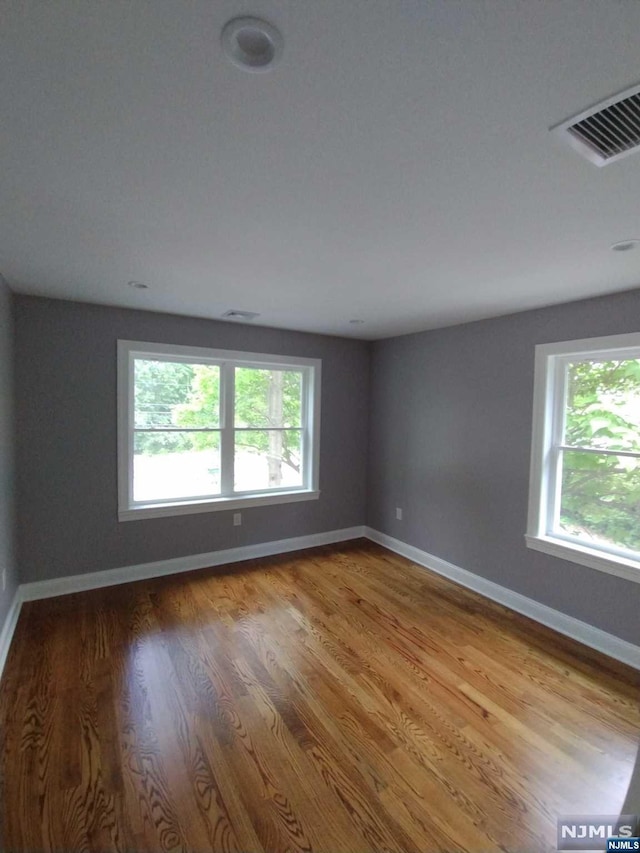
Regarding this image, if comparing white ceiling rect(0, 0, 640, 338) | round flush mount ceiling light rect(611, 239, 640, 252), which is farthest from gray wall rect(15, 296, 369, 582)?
round flush mount ceiling light rect(611, 239, 640, 252)

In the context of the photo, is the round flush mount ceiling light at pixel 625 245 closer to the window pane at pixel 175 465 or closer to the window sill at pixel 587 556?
the window sill at pixel 587 556

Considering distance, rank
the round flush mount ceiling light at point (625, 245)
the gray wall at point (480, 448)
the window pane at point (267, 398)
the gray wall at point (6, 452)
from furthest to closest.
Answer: the window pane at point (267, 398) < the gray wall at point (480, 448) < the gray wall at point (6, 452) < the round flush mount ceiling light at point (625, 245)

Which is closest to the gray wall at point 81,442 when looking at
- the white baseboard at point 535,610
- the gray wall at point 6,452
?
the gray wall at point 6,452

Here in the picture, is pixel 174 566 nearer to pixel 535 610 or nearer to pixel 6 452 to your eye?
pixel 6 452

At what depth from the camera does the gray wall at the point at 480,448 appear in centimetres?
271

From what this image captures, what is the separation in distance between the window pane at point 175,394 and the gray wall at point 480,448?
197 centimetres

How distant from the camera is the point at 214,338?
377 cm

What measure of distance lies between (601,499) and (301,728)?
8.07ft

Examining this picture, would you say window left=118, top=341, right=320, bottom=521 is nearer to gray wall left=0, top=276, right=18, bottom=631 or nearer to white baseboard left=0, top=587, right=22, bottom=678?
gray wall left=0, top=276, right=18, bottom=631

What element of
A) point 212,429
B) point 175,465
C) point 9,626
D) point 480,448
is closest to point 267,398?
point 212,429

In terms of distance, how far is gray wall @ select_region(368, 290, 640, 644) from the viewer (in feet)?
8.87

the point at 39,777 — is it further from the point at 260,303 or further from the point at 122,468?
the point at 260,303

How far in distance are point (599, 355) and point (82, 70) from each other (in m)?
3.15

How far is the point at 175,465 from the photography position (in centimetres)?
373
